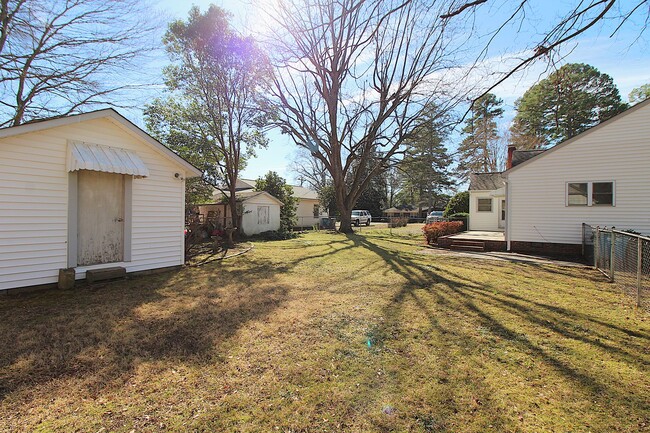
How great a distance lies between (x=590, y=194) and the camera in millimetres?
10859

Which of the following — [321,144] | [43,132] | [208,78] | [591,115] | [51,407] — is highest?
[591,115]

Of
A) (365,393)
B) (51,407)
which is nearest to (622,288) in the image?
(365,393)

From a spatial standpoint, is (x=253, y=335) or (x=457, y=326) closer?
(x=253, y=335)

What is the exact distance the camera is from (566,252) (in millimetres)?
11195

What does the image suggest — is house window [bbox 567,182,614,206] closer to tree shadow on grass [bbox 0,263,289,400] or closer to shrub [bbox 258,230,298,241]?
tree shadow on grass [bbox 0,263,289,400]

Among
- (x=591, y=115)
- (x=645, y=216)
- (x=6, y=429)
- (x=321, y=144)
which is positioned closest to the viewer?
(x=6, y=429)

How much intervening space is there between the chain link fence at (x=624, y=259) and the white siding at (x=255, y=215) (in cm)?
1718

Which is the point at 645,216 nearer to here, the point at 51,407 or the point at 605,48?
the point at 605,48

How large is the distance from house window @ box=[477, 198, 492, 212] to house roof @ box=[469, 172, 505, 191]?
74 centimetres

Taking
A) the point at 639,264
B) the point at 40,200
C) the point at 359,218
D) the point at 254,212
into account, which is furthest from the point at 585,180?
the point at 359,218

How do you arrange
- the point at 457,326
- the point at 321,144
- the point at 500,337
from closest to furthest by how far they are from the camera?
the point at 500,337, the point at 457,326, the point at 321,144

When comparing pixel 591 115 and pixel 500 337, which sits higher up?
pixel 591 115

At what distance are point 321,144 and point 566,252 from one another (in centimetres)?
1509

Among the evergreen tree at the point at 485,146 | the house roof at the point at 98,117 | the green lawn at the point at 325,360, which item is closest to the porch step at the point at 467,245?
the green lawn at the point at 325,360
